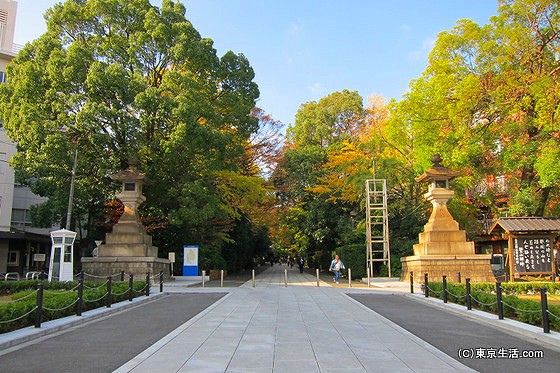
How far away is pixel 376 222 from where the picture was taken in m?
26.6

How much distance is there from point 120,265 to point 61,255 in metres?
3.42

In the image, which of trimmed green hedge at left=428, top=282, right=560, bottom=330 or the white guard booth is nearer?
trimmed green hedge at left=428, top=282, right=560, bottom=330

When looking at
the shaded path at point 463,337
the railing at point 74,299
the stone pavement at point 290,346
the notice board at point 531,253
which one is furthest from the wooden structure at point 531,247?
the railing at point 74,299

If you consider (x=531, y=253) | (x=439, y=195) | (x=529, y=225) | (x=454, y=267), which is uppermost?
(x=439, y=195)

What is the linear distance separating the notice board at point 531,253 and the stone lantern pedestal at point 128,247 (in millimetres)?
17367

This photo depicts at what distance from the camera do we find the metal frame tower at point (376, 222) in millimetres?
25078

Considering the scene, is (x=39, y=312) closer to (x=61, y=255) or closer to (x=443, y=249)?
(x=61, y=255)

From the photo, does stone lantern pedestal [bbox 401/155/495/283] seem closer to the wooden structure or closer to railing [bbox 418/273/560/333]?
the wooden structure

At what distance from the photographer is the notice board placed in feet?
62.1

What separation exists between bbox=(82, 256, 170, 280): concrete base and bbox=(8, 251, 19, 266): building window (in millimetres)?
16783

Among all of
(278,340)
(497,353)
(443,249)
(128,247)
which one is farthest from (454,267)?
(128,247)

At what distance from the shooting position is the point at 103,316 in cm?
1107

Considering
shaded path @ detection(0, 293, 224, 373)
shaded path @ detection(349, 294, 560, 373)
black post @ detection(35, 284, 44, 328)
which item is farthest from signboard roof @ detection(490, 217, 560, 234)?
black post @ detection(35, 284, 44, 328)

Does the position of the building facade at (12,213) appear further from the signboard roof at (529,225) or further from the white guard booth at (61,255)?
the signboard roof at (529,225)
